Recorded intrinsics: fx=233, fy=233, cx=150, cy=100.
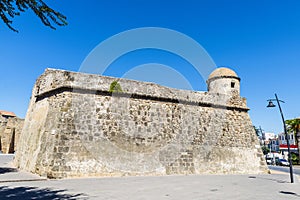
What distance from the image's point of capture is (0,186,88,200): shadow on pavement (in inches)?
234

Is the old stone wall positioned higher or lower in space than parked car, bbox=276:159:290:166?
higher

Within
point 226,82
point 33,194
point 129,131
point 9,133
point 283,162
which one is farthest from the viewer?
point 283,162

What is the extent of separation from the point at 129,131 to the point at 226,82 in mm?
8628

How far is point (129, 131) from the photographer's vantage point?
1194 centimetres

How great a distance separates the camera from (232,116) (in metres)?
15.7

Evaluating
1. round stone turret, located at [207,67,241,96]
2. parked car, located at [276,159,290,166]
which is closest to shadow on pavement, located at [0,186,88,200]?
round stone turret, located at [207,67,241,96]

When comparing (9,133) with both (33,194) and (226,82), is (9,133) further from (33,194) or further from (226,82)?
(226,82)

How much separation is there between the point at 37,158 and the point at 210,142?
9.53m

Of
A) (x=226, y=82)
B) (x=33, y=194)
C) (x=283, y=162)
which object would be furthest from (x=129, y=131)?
(x=283, y=162)

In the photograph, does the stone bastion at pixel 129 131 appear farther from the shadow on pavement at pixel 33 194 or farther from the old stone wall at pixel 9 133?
the old stone wall at pixel 9 133

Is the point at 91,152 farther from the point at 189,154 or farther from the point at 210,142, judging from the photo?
the point at 210,142

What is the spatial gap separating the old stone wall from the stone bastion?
13.7 m

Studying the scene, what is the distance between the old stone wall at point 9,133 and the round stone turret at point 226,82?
70.2ft

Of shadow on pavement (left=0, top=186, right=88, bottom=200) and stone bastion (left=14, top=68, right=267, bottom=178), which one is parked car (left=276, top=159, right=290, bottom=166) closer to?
stone bastion (left=14, top=68, right=267, bottom=178)
